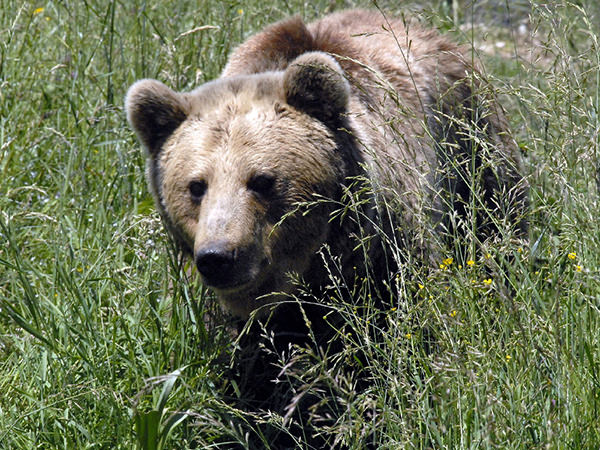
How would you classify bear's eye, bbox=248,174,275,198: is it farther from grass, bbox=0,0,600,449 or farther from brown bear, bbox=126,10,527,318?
grass, bbox=0,0,600,449

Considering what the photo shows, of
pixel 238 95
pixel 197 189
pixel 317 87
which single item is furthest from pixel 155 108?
pixel 317 87

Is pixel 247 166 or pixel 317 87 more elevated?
pixel 317 87

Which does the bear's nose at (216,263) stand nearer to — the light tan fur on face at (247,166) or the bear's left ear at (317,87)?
the light tan fur on face at (247,166)

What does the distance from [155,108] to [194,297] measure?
0.82 meters

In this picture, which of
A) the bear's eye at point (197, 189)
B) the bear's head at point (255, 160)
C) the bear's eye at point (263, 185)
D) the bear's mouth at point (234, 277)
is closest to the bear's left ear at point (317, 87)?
the bear's head at point (255, 160)

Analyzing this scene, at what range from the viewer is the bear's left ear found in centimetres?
359

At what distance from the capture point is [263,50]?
431cm

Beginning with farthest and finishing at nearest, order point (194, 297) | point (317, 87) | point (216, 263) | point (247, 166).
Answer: point (194, 297) < point (317, 87) < point (247, 166) < point (216, 263)

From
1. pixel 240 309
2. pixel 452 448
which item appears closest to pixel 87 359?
pixel 240 309

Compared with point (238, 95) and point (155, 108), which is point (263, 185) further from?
point (155, 108)

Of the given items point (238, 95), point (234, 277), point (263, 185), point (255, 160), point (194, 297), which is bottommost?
point (194, 297)

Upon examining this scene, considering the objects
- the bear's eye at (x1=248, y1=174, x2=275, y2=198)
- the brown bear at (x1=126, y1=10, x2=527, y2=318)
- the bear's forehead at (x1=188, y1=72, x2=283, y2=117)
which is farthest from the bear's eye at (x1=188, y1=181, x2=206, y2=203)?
the bear's forehead at (x1=188, y1=72, x2=283, y2=117)

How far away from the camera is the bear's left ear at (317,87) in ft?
11.8

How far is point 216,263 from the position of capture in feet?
10.5
